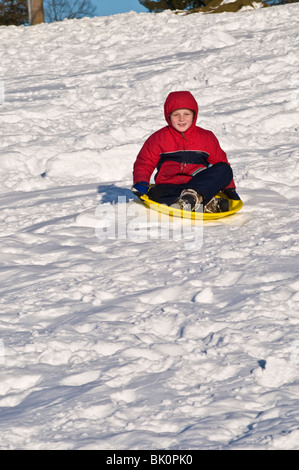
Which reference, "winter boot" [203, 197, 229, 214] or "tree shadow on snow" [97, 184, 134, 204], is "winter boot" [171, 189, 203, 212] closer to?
"winter boot" [203, 197, 229, 214]

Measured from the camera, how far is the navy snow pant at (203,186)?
477cm

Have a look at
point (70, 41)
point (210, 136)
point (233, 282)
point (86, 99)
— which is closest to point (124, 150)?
point (210, 136)

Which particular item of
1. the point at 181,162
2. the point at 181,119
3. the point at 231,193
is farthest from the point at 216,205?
the point at 181,119

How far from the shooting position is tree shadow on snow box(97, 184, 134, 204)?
5.62 m

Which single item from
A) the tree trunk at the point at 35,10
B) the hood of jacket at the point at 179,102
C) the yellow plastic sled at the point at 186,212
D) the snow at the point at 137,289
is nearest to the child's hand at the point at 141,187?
the yellow plastic sled at the point at 186,212

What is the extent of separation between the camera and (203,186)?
4758 millimetres

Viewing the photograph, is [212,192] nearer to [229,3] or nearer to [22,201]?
[22,201]

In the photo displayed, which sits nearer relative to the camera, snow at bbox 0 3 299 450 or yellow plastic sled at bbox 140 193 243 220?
snow at bbox 0 3 299 450

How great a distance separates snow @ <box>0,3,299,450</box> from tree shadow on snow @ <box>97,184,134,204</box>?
0.03 meters

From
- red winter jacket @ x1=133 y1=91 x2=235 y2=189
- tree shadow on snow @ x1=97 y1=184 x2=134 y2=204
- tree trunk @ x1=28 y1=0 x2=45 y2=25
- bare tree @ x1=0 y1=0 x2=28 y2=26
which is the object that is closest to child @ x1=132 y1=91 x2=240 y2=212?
red winter jacket @ x1=133 y1=91 x2=235 y2=189

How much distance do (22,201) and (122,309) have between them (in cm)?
274

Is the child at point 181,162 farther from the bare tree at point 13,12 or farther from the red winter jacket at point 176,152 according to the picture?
the bare tree at point 13,12

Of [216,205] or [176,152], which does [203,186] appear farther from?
[176,152]

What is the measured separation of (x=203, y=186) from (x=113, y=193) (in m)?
1.32
